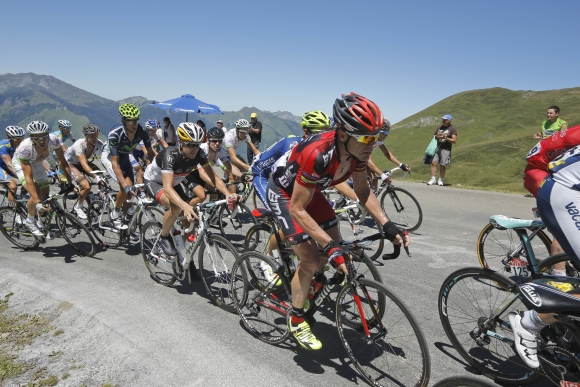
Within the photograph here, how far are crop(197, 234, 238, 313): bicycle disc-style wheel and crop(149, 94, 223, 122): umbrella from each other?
16299 mm

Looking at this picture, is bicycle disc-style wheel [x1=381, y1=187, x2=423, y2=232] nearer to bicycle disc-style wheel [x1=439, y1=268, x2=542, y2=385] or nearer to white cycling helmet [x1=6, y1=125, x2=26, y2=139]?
bicycle disc-style wheel [x1=439, y1=268, x2=542, y2=385]

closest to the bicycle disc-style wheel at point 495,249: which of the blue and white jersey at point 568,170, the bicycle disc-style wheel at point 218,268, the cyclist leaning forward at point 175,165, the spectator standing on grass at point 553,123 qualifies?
the blue and white jersey at point 568,170

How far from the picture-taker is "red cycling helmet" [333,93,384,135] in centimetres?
296

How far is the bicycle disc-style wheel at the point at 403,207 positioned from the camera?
8070 millimetres

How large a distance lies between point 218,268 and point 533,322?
3502 millimetres

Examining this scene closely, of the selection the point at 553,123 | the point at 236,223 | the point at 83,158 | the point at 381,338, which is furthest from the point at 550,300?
the point at 553,123

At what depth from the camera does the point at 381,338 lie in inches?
134

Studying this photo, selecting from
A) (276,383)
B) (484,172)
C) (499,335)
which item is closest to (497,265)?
(499,335)

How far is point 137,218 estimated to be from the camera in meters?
7.02

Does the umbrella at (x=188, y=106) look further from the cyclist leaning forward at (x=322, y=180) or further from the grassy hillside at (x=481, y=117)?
the grassy hillside at (x=481, y=117)

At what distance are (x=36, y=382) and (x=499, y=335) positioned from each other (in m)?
4.31

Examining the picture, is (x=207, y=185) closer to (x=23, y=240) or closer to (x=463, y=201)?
(x=23, y=240)

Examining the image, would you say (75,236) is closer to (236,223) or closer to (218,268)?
(236,223)

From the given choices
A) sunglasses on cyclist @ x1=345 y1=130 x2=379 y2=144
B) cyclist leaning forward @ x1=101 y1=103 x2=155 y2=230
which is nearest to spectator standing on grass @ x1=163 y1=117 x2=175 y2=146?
cyclist leaning forward @ x1=101 y1=103 x2=155 y2=230
